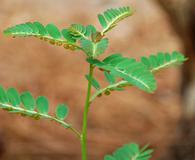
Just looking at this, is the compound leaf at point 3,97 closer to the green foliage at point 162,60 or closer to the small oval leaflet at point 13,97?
the small oval leaflet at point 13,97

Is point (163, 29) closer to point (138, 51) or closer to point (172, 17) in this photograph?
point (138, 51)

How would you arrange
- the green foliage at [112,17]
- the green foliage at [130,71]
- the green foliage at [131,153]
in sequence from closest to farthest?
1. the green foliage at [130,71]
2. the green foliage at [112,17]
3. the green foliage at [131,153]

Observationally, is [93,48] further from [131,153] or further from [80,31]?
[131,153]

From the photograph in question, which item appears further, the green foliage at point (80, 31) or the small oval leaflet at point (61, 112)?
the small oval leaflet at point (61, 112)

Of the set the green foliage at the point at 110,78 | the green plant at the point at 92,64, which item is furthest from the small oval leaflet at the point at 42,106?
the green foliage at the point at 110,78

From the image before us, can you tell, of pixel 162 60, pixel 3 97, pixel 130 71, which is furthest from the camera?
pixel 162 60

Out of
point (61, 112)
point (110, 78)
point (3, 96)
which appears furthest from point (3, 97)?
point (110, 78)

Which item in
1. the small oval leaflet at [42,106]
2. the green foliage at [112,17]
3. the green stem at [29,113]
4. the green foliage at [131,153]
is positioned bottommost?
the green foliage at [131,153]

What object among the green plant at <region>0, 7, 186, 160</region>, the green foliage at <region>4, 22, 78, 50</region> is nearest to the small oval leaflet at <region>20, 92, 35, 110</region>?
the green plant at <region>0, 7, 186, 160</region>
